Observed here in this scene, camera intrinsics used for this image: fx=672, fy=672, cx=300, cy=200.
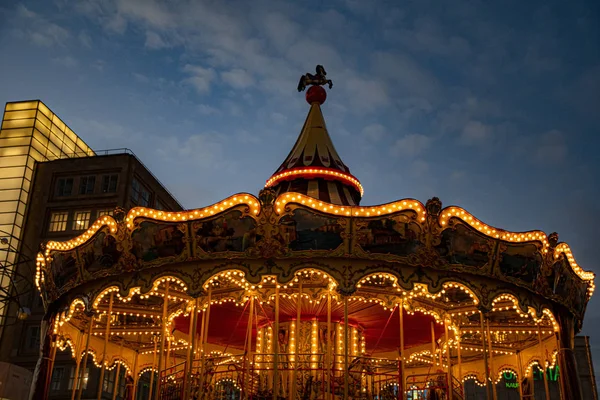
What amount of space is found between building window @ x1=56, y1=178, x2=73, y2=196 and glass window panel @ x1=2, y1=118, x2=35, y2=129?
15.1 feet

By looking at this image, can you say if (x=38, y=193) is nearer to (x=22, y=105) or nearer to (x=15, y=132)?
(x=15, y=132)

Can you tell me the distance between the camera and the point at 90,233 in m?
15.0

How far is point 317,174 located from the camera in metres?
18.7

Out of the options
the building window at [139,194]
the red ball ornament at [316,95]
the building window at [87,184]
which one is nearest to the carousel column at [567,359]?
the red ball ornament at [316,95]

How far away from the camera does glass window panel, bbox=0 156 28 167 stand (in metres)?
42.2

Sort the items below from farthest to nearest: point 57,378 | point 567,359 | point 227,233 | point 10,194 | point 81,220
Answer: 1. point 10,194
2. point 81,220
3. point 57,378
4. point 567,359
5. point 227,233

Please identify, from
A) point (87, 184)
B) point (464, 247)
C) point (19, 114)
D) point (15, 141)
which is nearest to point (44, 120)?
point (19, 114)

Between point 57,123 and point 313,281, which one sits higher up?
point 57,123

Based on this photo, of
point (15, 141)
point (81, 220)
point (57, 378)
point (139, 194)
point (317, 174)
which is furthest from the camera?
point (15, 141)

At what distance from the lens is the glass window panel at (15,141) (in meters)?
42.8

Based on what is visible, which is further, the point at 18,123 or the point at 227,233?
the point at 18,123

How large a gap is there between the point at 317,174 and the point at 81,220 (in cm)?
2595

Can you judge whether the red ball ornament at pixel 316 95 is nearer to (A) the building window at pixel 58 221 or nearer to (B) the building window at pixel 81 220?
(B) the building window at pixel 81 220

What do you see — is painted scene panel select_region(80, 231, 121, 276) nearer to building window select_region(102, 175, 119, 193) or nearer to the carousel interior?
the carousel interior
